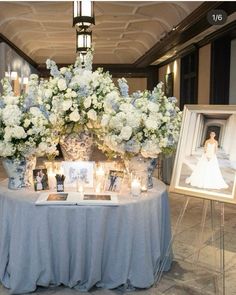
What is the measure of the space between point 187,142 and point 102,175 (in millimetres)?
800

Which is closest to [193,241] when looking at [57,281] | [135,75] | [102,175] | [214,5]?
[102,175]

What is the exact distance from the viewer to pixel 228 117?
9.30ft

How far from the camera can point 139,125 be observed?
3.03 meters

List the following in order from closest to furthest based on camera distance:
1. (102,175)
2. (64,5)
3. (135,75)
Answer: (102,175)
(64,5)
(135,75)

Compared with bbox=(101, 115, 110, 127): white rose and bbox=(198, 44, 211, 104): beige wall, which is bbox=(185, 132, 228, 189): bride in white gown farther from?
bbox=(198, 44, 211, 104): beige wall

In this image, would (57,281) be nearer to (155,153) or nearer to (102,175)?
(102,175)

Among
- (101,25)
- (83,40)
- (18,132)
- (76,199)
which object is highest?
(101,25)

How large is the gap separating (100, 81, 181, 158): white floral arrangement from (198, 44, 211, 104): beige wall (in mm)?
6133

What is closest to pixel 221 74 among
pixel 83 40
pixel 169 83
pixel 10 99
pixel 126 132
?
pixel 83 40

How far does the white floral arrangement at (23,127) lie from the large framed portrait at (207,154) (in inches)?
40.5

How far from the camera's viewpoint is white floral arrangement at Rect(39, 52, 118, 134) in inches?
121

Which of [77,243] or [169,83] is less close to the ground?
[169,83]

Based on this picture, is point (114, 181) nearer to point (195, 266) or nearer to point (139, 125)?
point (139, 125)

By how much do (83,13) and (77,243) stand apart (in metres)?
2.52
